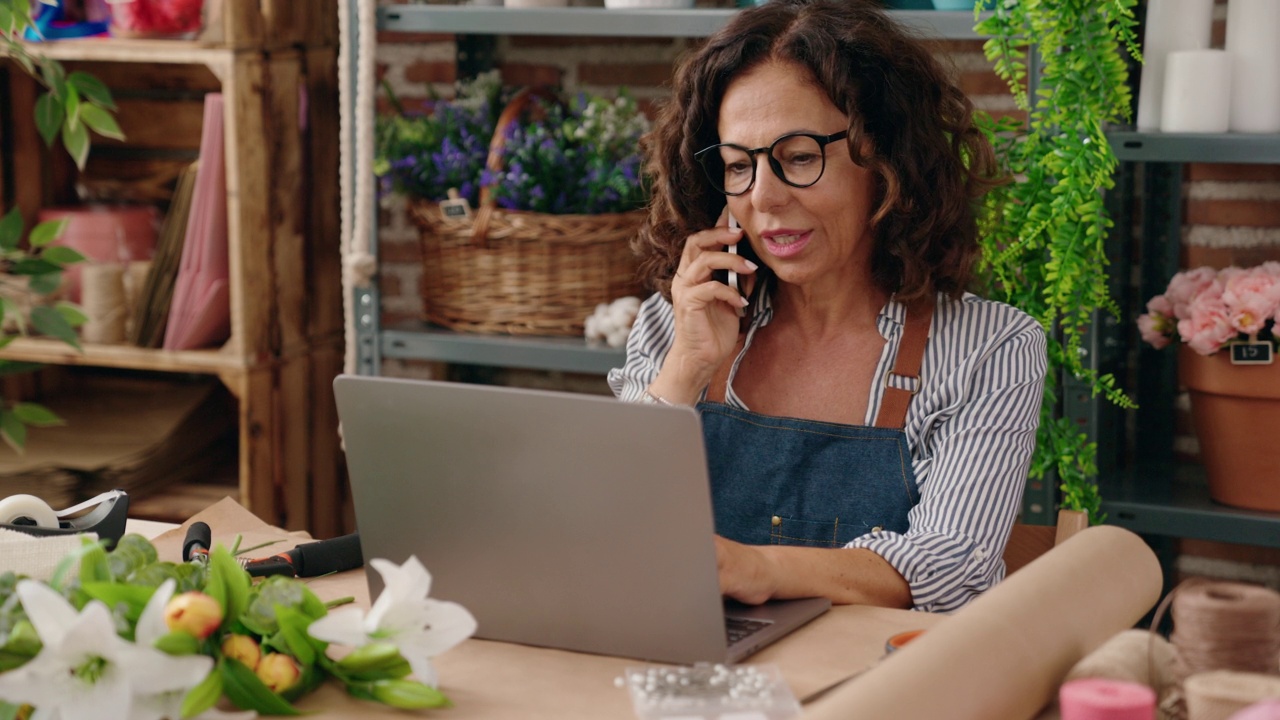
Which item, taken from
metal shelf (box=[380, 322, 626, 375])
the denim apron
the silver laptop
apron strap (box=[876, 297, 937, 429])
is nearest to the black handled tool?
the silver laptop

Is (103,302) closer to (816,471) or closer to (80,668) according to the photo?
(816,471)

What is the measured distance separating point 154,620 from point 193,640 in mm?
28

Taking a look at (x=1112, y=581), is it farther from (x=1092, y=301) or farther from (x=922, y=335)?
(x=1092, y=301)

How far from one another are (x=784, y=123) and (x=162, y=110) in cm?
174

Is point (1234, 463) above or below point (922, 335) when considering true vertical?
below

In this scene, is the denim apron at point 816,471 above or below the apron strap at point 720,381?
below

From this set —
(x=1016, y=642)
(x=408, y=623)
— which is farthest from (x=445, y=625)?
(x=1016, y=642)

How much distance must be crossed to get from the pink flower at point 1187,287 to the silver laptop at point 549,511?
120 centimetres

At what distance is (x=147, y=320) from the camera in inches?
105

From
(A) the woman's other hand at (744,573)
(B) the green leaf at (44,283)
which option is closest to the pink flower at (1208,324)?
(A) the woman's other hand at (744,573)

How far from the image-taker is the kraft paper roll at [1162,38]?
206 centimetres

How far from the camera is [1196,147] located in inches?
79.4

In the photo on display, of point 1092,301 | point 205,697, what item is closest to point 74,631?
point 205,697

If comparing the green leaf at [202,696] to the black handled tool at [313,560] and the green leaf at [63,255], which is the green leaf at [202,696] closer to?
the black handled tool at [313,560]
